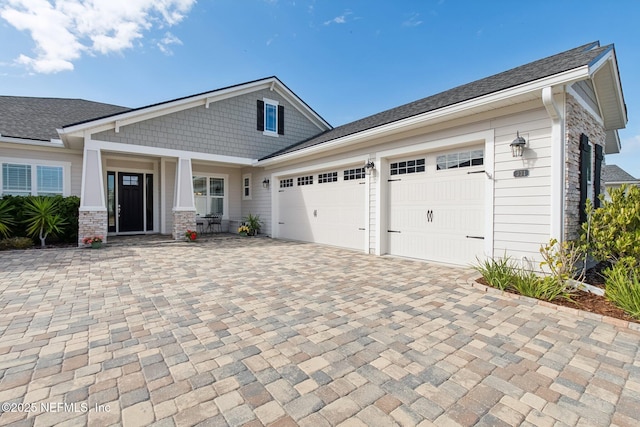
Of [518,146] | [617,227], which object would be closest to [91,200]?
[518,146]

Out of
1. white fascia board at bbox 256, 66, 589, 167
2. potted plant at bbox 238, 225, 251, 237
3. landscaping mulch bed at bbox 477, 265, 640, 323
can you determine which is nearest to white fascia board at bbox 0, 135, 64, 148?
potted plant at bbox 238, 225, 251, 237

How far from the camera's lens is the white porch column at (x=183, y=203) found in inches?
394

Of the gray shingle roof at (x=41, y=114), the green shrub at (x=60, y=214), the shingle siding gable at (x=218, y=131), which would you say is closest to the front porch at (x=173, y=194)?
the shingle siding gable at (x=218, y=131)

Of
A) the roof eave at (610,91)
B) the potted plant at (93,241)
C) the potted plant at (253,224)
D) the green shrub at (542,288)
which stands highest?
the roof eave at (610,91)

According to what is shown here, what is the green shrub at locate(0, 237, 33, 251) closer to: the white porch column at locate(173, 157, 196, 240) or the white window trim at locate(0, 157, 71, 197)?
the white window trim at locate(0, 157, 71, 197)

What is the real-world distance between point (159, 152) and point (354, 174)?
6553 mm

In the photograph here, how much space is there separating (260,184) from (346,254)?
19.8 feet

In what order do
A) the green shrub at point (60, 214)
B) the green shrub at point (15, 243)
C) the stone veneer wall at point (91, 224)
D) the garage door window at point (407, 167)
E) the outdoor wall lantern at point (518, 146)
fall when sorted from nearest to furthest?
the outdoor wall lantern at point (518, 146)
the garage door window at point (407, 167)
the green shrub at point (15, 243)
the stone veneer wall at point (91, 224)
the green shrub at point (60, 214)

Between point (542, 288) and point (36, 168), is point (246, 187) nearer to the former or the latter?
point (36, 168)

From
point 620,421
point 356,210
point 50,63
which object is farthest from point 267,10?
point 620,421

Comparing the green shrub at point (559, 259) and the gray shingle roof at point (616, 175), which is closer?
the green shrub at point (559, 259)

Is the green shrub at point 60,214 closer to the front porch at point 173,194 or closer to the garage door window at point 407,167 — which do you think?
the front porch at point 173,194

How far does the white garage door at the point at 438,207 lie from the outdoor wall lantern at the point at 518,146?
65 centimetres

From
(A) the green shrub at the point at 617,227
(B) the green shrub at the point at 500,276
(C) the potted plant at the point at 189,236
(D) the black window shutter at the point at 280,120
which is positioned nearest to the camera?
(A) the green shrub at the point at 617,227
